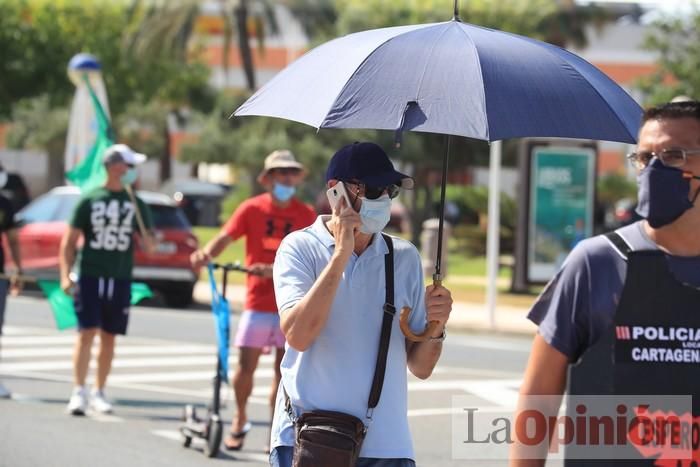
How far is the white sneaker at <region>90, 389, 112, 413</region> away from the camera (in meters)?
10.2

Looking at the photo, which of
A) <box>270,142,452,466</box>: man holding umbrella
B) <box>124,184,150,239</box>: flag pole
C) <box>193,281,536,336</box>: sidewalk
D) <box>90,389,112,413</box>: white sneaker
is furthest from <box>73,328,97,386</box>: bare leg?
<box>193,281,536,336</box>: sidewalk

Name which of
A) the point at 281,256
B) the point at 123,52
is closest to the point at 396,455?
the point at 281,256

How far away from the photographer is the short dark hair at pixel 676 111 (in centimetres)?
345

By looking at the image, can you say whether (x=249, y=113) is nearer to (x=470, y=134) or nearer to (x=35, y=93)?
(x=470, y=134)

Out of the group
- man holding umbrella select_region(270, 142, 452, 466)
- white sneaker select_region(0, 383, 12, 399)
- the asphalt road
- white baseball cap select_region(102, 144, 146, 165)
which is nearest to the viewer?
man holding umbrella select_region(270, 142, 452, 466)

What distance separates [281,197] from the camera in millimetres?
8539

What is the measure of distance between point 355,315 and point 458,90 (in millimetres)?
836

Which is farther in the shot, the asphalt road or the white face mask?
the asphalt road

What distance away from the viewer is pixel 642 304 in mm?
3293

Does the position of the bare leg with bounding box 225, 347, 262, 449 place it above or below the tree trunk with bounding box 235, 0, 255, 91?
below

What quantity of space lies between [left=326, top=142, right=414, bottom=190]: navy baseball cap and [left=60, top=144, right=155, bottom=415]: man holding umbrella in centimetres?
550

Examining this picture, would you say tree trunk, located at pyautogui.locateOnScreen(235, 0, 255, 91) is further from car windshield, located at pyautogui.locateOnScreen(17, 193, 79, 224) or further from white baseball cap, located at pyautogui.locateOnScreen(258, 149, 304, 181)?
white baseball cap, located at pyautogui.locateOnScreen(258, 149, 304, 181)

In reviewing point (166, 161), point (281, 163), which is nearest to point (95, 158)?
point (281, 163)

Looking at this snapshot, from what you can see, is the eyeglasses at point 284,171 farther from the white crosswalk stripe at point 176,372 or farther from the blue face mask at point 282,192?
the white crosswalk stripe at point 176,372
